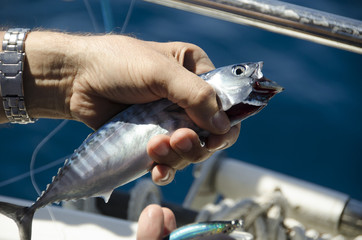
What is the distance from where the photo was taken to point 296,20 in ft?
4.45

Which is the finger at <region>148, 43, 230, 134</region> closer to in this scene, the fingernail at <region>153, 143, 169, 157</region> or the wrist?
the fingernail at <region>153, 143, 169, 157</region>

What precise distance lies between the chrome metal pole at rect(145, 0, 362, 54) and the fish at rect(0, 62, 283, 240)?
28 cm

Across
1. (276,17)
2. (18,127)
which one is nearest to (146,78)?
(276,17)

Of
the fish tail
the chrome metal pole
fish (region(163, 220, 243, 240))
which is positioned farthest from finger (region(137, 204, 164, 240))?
the chrome metal pole

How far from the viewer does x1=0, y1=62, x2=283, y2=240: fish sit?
114cm

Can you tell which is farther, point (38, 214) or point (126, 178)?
point (38, 214)

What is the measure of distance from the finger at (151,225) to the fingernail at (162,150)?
0.42ft

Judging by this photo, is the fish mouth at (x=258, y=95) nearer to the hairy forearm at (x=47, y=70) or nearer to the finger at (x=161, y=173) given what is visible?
the finger at (x=161, y=173)

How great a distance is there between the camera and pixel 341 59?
161 inches

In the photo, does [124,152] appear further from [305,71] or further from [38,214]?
[305,71]

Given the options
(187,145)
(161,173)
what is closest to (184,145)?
(187,145)

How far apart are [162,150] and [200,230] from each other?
0.69 feet

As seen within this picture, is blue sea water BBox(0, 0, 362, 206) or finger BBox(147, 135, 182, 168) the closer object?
finger BBox(147, 135, 182, 168)

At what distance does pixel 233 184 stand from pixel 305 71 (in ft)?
6.45
